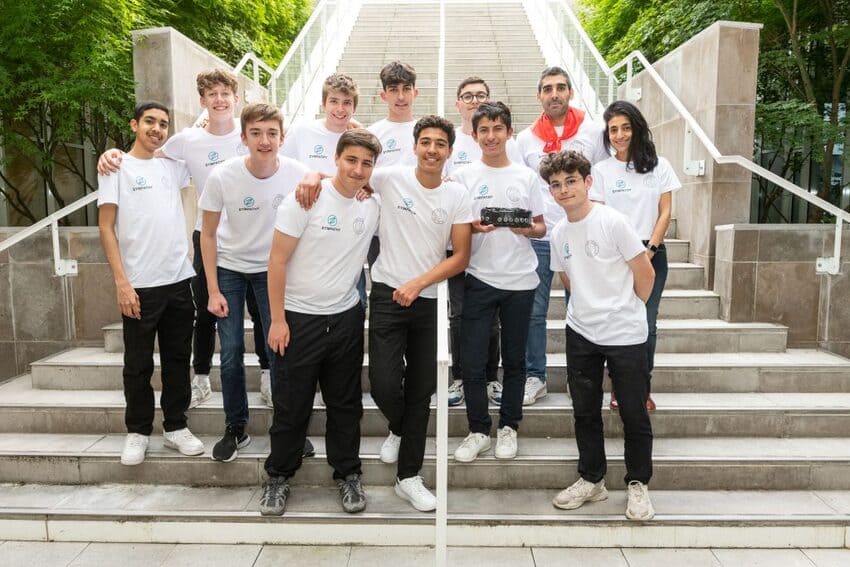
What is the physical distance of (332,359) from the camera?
10.8 feet

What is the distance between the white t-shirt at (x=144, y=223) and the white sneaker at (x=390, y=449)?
1502 millimetres

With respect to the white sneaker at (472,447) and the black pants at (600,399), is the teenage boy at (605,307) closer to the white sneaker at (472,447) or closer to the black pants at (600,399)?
the black pants at (600,399)

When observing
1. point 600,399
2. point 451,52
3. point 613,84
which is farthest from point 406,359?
point 451,52

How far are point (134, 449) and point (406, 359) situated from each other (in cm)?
166

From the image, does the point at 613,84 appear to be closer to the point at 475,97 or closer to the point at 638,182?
the point at 475,97

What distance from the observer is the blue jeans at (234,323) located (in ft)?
11.7

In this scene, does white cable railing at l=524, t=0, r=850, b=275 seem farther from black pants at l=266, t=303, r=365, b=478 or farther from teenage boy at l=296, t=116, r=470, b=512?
black pants at l=266, t=303, r=365, b=478

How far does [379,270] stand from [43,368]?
280cm

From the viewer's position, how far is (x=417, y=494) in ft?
11.1

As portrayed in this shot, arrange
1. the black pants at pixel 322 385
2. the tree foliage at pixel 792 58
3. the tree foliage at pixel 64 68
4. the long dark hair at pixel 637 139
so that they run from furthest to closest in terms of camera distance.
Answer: the tree foliage at pixel 792 58, the tree foliage at pixel 64 68, the long dark hair at pixel 637 139, the black pants at pixel 322 385

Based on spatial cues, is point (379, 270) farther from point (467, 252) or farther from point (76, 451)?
point (76, 451)

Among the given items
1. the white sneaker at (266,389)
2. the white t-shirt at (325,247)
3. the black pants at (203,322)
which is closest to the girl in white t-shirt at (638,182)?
the white t-shirt at (325,247)

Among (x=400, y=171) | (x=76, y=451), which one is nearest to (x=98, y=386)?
(x=76, y=451)

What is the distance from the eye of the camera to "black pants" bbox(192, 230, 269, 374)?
3.75 m
